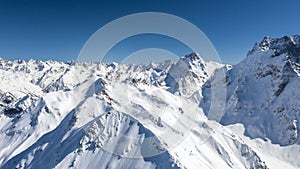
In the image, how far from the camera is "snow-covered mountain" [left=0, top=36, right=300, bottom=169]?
76.2 metres

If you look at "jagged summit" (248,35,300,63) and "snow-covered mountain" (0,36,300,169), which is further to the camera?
"jagged summit" (248,35,300,63)

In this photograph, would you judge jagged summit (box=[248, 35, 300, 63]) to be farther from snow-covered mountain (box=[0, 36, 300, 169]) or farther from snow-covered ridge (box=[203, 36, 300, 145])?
snow-covered mountain (box=[0, 36, 300, 169])

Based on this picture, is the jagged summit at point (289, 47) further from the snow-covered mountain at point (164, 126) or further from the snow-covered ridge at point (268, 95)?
the snow-covered mountain at point (164, 126)

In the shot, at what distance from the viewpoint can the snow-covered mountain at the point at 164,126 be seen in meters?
76.2

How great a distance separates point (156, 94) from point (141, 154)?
64552 mm

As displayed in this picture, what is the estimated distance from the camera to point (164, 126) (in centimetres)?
9431

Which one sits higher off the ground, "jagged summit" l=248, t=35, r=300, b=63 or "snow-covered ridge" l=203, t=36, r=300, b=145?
"jagged summit" l=248, t=35, r=300, b=63

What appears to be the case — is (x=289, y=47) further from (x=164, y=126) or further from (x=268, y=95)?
(x=164, y=126)

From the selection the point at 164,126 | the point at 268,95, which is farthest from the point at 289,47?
the point at 164,126

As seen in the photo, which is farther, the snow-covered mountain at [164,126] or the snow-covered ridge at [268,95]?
the snow-covered ridge at [268,95]

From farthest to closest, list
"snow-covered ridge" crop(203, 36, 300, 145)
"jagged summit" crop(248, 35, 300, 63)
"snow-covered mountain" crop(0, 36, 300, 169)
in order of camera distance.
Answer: "jagged summit" crop(248, 35, 300, 63) → "snow-covered ridge" crop(203, 36, 300, 145) → "snow-covered mountain" crop(0, 36, 300, 169)

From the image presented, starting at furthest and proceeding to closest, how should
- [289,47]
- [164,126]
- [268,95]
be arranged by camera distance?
[289,47] → [268,95] → [164,126]

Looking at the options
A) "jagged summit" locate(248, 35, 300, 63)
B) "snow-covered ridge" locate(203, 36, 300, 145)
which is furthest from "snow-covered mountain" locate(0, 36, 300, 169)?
"jagged summit" locate(248, 35, 300, 63)

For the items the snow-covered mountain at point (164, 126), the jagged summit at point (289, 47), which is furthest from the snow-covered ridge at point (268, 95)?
the snow-covered mountain at point (164, 126)
